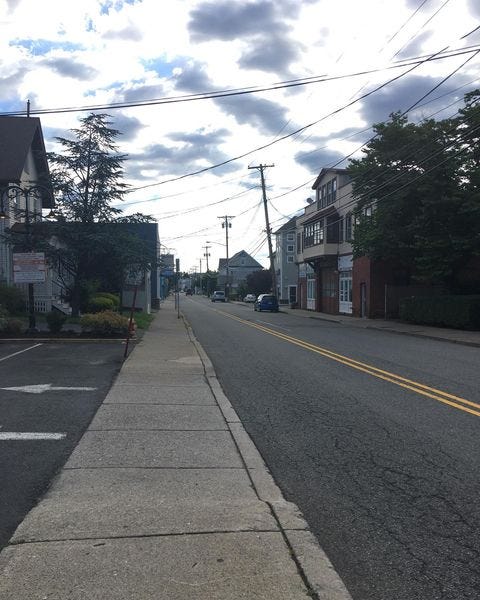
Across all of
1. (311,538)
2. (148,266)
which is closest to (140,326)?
(148,266)

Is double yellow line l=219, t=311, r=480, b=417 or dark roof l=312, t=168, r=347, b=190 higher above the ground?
dark roof l=312, t=168, r=347, b=190

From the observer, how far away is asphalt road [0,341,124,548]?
5.14m

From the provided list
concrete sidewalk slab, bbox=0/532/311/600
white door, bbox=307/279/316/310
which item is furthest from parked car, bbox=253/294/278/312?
concrete sidewalk slab, bbox=0/532/311/600

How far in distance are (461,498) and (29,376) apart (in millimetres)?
8841

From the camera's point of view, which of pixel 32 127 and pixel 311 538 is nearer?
pixel 311 538

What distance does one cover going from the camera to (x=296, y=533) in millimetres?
4086

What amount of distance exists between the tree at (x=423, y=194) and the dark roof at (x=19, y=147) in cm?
1570

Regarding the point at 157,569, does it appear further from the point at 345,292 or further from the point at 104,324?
the point at 345,292

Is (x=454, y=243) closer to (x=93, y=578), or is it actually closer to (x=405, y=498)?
(x=405, y=498)

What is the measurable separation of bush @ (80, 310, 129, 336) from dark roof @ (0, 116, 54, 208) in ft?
28.9

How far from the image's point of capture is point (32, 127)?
30328mm

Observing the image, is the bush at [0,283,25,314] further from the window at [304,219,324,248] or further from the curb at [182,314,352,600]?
the window at [304,219,324,248]

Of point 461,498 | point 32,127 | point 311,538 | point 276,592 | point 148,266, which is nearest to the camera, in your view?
point 276,592

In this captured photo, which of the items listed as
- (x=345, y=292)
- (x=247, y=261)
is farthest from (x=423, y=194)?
(x=247, y=261)
